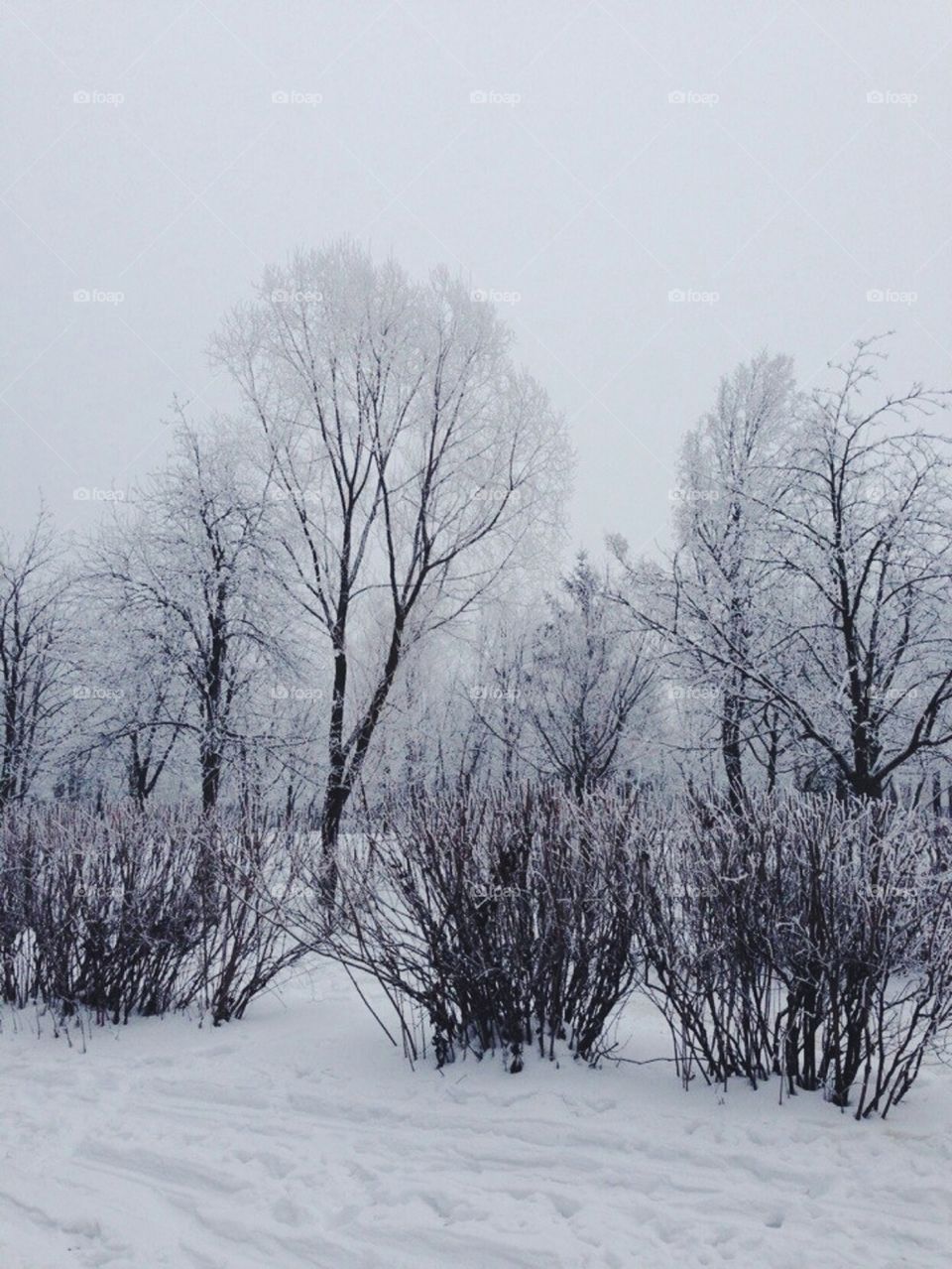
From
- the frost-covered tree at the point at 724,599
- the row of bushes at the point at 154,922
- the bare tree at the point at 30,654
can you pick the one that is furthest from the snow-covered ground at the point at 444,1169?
the bare tree at the point at 30,654

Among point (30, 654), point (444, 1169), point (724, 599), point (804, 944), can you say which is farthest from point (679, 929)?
point (30, 654)

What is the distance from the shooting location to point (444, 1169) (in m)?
4.57

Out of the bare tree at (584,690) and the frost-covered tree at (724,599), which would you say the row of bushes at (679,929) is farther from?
the bare tree at (584,690)

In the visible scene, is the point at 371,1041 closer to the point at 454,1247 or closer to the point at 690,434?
the point at 454,1247

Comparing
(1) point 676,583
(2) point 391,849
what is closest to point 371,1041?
(2) point 391,849

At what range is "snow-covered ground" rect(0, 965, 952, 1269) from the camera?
383cm

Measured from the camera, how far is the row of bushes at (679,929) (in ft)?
16.3

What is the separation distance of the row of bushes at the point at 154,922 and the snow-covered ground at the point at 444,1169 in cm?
100

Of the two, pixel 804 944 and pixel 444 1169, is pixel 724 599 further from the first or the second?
pixel 444 1169

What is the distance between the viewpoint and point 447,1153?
473cm

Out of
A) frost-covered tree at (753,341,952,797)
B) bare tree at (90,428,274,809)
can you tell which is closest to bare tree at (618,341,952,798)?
frost-covered tree at (753,341,952,797)

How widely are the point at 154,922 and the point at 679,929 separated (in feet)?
14.0

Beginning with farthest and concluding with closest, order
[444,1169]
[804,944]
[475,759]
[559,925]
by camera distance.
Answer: [475,759]
[559,925]
[804,944]
[444,1169]

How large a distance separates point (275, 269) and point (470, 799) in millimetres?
12106
